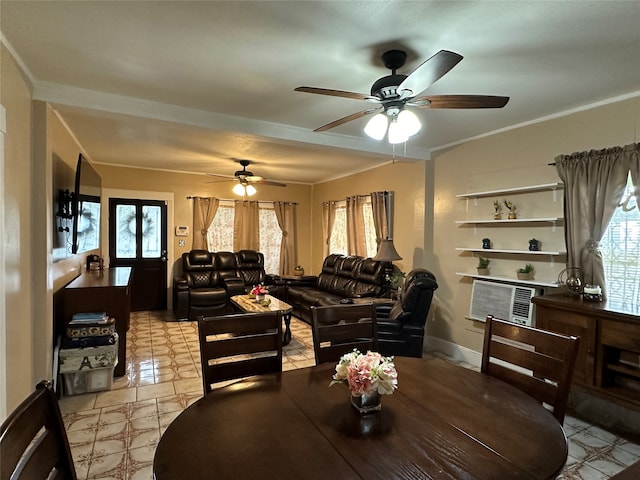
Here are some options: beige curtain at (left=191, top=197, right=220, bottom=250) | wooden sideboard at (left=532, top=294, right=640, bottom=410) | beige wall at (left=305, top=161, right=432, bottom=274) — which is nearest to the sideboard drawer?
wooden sideboard at (left=532, top=294, right=640, bottom=410)

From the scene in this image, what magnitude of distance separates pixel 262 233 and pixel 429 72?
5.96 meters

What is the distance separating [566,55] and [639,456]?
2.66 metres

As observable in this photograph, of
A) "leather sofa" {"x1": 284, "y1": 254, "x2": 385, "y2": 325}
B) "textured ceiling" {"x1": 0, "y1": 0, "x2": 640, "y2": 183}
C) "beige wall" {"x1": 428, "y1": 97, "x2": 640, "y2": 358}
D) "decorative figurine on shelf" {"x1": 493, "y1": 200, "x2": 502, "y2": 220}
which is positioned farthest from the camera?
"leather sofa" {"x1": 284, "y1": 254, "x2": 385, "y2": 325}

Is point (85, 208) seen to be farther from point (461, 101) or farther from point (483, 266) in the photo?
point (483, 266)

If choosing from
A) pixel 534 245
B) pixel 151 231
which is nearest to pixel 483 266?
pixel 534 245

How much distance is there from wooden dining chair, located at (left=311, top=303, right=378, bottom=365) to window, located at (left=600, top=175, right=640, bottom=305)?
231cm

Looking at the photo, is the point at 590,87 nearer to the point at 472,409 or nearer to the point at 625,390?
the point at 625,390

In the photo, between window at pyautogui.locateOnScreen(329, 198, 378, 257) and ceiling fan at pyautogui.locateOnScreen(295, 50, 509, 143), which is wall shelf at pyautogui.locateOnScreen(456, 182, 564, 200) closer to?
ceiling fan at pyautogui.locateOnScreen(295, 50, 509, 143)

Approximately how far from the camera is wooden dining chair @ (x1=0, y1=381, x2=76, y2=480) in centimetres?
80

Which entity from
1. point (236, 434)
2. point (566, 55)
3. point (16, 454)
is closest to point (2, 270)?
point (16, 454)

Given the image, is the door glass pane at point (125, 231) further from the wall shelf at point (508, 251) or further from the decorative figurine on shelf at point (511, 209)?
the decorative figurine on shelf at point (511, 209)

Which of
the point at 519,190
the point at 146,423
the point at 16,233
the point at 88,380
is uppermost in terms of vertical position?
the point at 519,190

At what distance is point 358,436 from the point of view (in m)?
1.16

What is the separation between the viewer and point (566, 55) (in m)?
2.19
